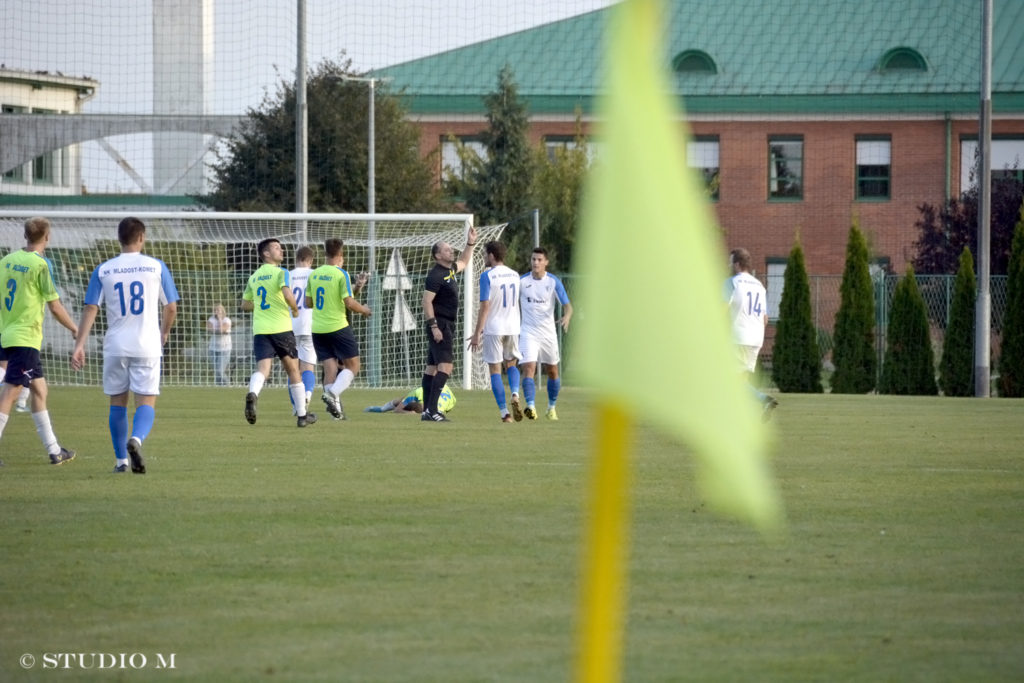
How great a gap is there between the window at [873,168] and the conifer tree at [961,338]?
55.8 feet

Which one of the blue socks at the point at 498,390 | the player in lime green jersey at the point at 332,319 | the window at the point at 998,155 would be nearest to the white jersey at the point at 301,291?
the player in lime green jersey at the point at 332,319

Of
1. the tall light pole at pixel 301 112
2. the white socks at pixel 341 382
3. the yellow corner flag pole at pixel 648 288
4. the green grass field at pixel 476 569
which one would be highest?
the tall light pole at pixel 301 112

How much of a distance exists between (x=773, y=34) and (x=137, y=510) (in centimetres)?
4255

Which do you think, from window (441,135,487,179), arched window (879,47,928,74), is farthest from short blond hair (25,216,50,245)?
arched window (879,47,928,74)

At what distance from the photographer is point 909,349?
1225 inches

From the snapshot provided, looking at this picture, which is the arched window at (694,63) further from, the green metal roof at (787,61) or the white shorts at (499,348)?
the white shorts at (499,348)

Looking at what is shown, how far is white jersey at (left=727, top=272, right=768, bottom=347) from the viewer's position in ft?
56.0

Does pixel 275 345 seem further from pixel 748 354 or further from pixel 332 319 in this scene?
pixel 748 354

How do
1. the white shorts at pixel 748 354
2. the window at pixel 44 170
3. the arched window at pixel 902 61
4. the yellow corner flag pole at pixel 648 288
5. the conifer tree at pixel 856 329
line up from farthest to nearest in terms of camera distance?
the arched window at pixel 902 61 < the window at pixel 44 170 < the conifer tree at pixel 856 329 < the white shorts at pixel 748 354 < the yellow corner flag pole at pixel 648 288

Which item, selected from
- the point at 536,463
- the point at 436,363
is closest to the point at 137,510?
the point at 536,463

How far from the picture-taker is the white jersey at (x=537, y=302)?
18344 mm

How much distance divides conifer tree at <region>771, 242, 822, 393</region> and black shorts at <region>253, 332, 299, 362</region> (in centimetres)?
1721

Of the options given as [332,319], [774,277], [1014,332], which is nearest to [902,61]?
[774,277]

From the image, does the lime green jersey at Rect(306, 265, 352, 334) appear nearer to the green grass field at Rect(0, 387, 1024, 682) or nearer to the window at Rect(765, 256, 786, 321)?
the green grass field at Rect(0, 387, 1024, 682)
